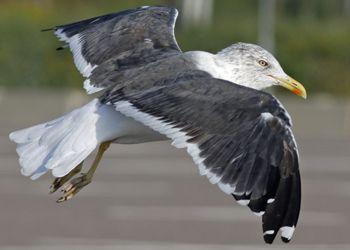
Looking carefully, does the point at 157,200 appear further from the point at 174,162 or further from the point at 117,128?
the point at 117,128

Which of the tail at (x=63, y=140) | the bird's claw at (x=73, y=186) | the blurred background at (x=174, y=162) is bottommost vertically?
the blurred background at (x=174, y=162)

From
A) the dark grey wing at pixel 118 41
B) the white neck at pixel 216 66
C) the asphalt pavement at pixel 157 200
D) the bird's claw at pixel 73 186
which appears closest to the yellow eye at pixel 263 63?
the white neck at pixel 216 66

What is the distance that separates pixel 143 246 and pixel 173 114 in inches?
251

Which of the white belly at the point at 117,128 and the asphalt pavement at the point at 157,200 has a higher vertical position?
the white belly at the point at 117,128

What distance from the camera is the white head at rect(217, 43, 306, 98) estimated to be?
8.26 m

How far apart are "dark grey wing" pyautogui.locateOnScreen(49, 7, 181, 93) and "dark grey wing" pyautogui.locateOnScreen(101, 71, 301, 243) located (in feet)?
2.70

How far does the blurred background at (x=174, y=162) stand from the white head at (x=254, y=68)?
544 cm

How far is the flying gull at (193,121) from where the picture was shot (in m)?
7.14

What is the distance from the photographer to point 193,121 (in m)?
7.38

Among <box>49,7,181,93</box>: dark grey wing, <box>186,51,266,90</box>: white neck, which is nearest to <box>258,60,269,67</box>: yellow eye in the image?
<box>186,51,266,90</box>: white neck

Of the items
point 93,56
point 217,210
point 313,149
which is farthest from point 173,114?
point 313,149

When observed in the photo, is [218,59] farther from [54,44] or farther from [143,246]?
[54,44]

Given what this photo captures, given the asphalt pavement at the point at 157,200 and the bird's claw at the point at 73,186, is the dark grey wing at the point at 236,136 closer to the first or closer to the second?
the bird's claw at the point at 73,186

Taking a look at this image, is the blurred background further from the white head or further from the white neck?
the white neck
